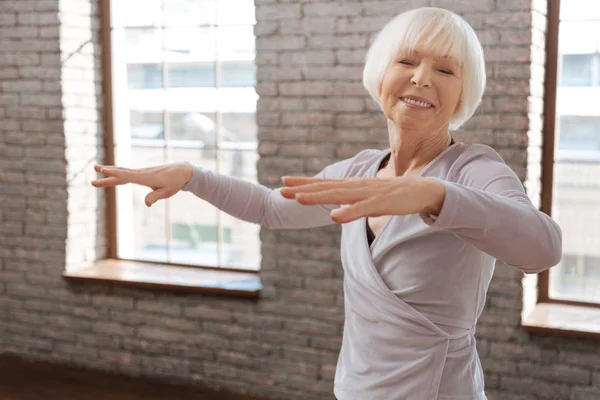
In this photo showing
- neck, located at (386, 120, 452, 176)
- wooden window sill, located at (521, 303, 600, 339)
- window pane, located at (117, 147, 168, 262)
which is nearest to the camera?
neck, located at (386, 120, 452, 176)

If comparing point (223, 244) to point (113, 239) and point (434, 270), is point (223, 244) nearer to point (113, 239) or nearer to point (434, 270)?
point (113, 239)

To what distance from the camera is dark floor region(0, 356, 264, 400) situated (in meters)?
3.75

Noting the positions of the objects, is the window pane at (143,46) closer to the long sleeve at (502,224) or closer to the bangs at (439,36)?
the bangs at (439,36)

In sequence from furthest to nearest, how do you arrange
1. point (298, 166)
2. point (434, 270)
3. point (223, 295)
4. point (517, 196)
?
point (223, 295) < point (298, 166) < point (434, 270) < point (517, 196)

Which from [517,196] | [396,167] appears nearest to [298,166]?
[396,167]

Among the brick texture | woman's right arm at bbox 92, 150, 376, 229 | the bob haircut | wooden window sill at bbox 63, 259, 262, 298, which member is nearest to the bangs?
the bob haircut

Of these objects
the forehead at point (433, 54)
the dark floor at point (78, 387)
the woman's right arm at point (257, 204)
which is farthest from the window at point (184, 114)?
the forehead at point (433, 54)

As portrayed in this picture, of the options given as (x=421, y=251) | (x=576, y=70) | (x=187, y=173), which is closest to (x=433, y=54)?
(x=421, y=251)

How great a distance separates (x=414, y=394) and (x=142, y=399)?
2610 mm

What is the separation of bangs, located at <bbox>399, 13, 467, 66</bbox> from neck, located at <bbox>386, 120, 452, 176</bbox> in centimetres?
16

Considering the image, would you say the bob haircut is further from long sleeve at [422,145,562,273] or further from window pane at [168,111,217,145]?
window pane at [168,111,217,145]

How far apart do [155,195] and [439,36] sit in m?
0.67

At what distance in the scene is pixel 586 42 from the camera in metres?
3.16

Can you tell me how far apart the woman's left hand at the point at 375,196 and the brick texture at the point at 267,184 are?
208cm
